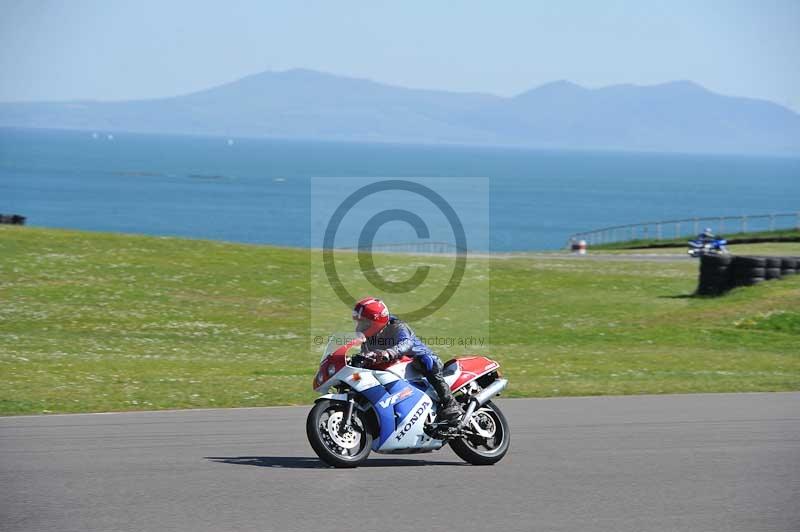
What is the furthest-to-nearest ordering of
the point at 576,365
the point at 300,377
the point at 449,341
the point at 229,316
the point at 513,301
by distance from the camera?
the point at 513,301
the point at 229,316
the point at 449,341
the point at 576,365
the point at 300,377

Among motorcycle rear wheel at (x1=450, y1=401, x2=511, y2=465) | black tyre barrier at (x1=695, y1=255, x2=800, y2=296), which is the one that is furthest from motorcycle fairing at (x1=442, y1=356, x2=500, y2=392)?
black tyre barrier at (x1=695, y1=255, x2=800, y2=296)

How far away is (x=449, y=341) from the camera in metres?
25.5

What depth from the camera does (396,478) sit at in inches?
396

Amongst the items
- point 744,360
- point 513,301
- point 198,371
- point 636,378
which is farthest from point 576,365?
point 513,301

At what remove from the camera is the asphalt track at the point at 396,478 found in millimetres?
8391

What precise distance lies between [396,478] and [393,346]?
4.39ft

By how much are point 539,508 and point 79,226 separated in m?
147

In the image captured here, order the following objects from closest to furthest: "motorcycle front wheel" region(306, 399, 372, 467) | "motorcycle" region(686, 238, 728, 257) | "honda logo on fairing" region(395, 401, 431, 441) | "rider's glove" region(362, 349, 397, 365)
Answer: "motorcycle front wheel" region(306, 399, 372, 467), "rider's glove" region(362, 349, 397, 365), "honda logo on fairing" region(395, 401, 431, 441), "motorcycle" region(686, 238, 728, 257)

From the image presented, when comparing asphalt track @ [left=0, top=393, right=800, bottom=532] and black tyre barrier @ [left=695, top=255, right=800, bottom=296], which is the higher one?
black tyre barrier @ [left=695, top=255, right=800, bottom=296]

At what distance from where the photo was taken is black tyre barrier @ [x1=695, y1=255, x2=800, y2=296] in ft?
102

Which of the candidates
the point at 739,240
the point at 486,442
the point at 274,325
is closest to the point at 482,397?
the point at 486,442

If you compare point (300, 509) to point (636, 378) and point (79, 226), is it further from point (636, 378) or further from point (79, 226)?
point (79, 226)

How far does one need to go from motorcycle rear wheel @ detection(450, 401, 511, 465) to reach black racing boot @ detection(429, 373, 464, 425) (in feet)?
0.83

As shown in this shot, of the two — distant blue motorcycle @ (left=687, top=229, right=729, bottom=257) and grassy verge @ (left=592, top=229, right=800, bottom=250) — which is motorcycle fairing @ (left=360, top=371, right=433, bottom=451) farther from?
grassy verge @ (left=592, top=229, right=800, bottom=250)
